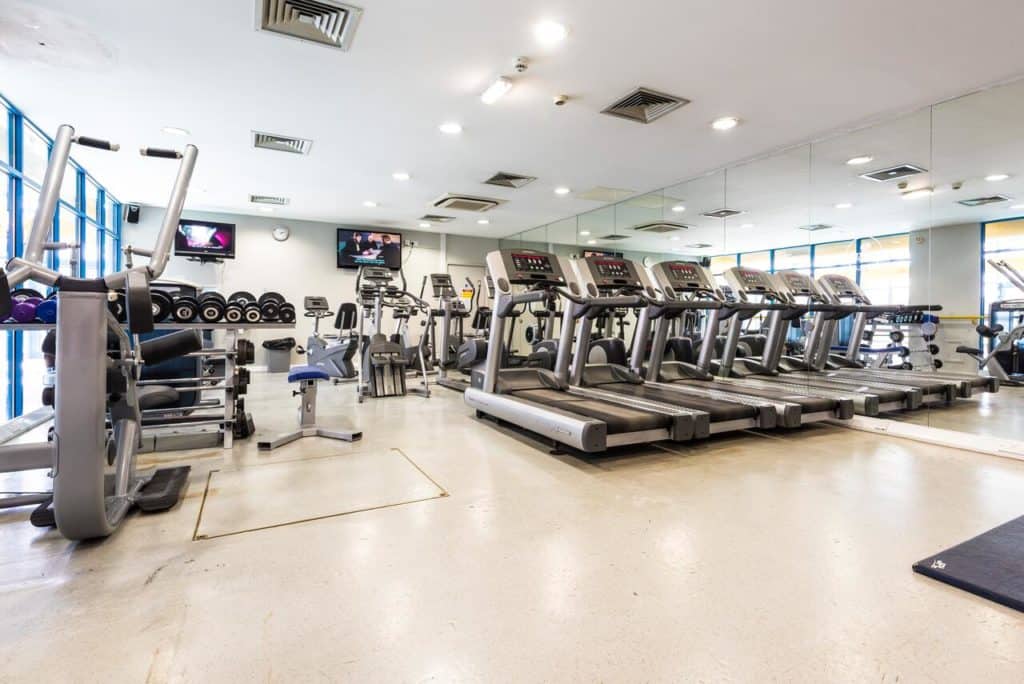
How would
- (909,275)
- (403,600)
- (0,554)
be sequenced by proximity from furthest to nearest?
(909,275), (0,554), (403,600)

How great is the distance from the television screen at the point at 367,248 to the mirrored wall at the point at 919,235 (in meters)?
5.83

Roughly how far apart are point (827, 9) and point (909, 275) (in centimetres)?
309

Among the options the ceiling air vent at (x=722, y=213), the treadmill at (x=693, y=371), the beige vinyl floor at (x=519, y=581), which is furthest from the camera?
the ceiling air vent at (x=722, y=213)

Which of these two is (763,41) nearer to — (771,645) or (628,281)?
(628,281)

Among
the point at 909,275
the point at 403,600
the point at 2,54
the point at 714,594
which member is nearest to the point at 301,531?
the point at 403,600

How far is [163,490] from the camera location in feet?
7.78

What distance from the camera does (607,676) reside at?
Result: 4.00 ft

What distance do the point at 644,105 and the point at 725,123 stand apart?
969 mm

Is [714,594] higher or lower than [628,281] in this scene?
lower

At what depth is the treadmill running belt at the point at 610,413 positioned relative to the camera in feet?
10.2

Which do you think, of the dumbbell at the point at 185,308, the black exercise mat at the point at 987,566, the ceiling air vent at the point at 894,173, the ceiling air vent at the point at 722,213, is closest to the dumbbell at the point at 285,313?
the dumbbell at the point at 185,308

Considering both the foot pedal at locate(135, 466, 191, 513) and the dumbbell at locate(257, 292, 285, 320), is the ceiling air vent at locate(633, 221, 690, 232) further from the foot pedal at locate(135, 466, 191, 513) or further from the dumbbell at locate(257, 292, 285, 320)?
the foot pedal at locate(135, 466, 191, 513)

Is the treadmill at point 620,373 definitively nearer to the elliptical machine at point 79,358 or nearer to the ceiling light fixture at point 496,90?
the ceiling light fixture at point 496,90

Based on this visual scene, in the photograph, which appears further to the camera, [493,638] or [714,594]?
[714,594]
